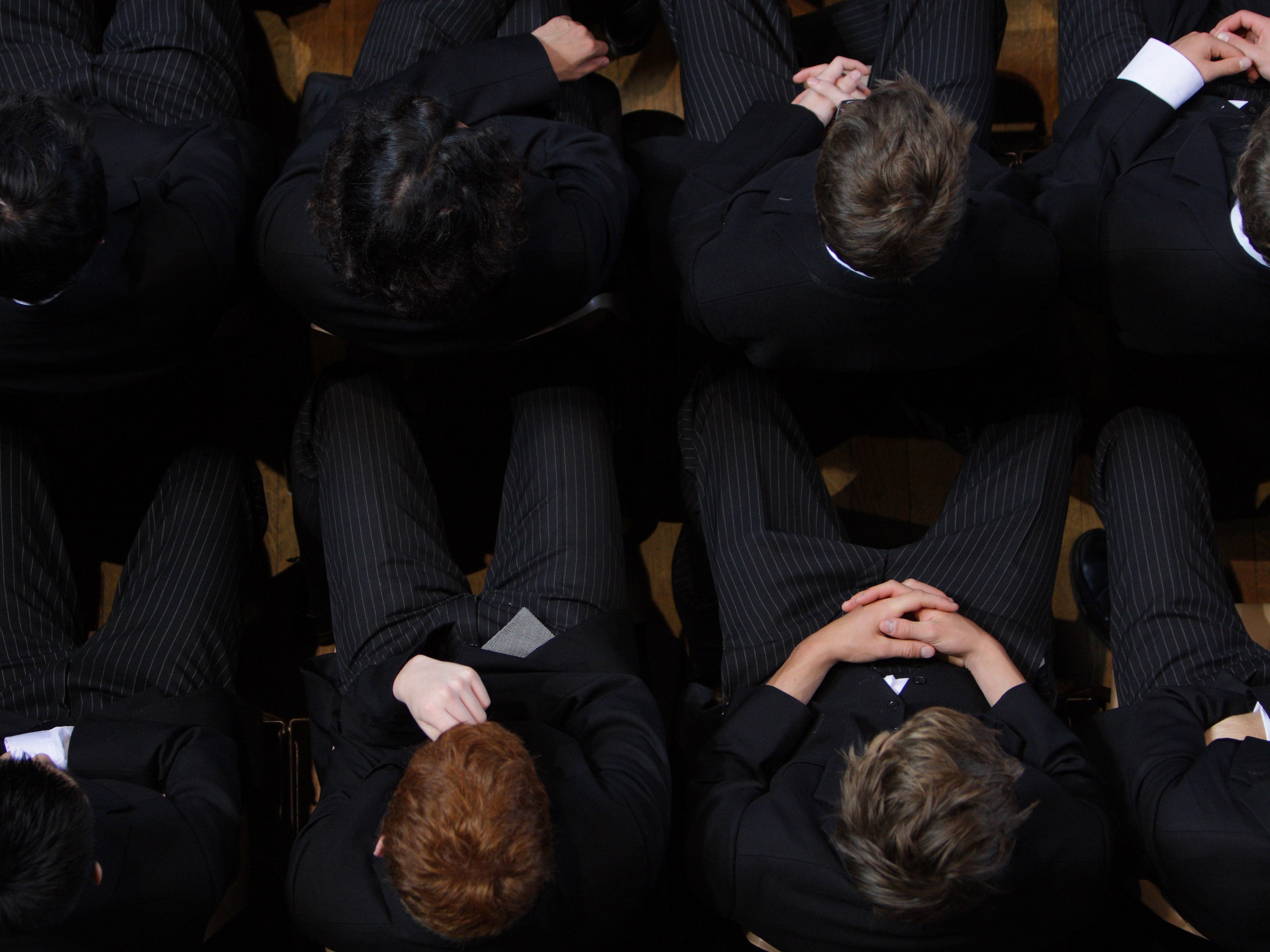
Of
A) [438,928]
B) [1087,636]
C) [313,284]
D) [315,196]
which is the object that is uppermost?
[315,196]

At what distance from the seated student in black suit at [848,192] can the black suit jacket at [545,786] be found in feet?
2.13

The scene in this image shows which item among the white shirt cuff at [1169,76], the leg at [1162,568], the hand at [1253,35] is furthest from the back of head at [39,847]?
the hand at [1253,35]

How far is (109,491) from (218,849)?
97 cm

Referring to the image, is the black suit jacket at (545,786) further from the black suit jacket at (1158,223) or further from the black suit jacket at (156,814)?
the black suit jacket at (1158,223)

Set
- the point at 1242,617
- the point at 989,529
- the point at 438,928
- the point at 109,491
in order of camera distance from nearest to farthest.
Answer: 1. the point at 438,928
2. the point at 989,529
3. the point at 1242,617
4. the point at 109,491

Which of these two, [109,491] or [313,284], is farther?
[109,491]

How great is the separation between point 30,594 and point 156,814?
1.83ft

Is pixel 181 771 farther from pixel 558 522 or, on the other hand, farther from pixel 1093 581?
pixel 1093 581

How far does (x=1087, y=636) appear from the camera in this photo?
7.47ft

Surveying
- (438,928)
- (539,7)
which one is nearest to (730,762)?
(438,928)

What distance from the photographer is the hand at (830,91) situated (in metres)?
1.93

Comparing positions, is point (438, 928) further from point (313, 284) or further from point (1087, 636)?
point (1087, 636)

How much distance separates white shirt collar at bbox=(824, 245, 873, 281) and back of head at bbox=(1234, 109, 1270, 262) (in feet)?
1.98

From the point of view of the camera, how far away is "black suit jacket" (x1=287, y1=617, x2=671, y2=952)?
1.46m
